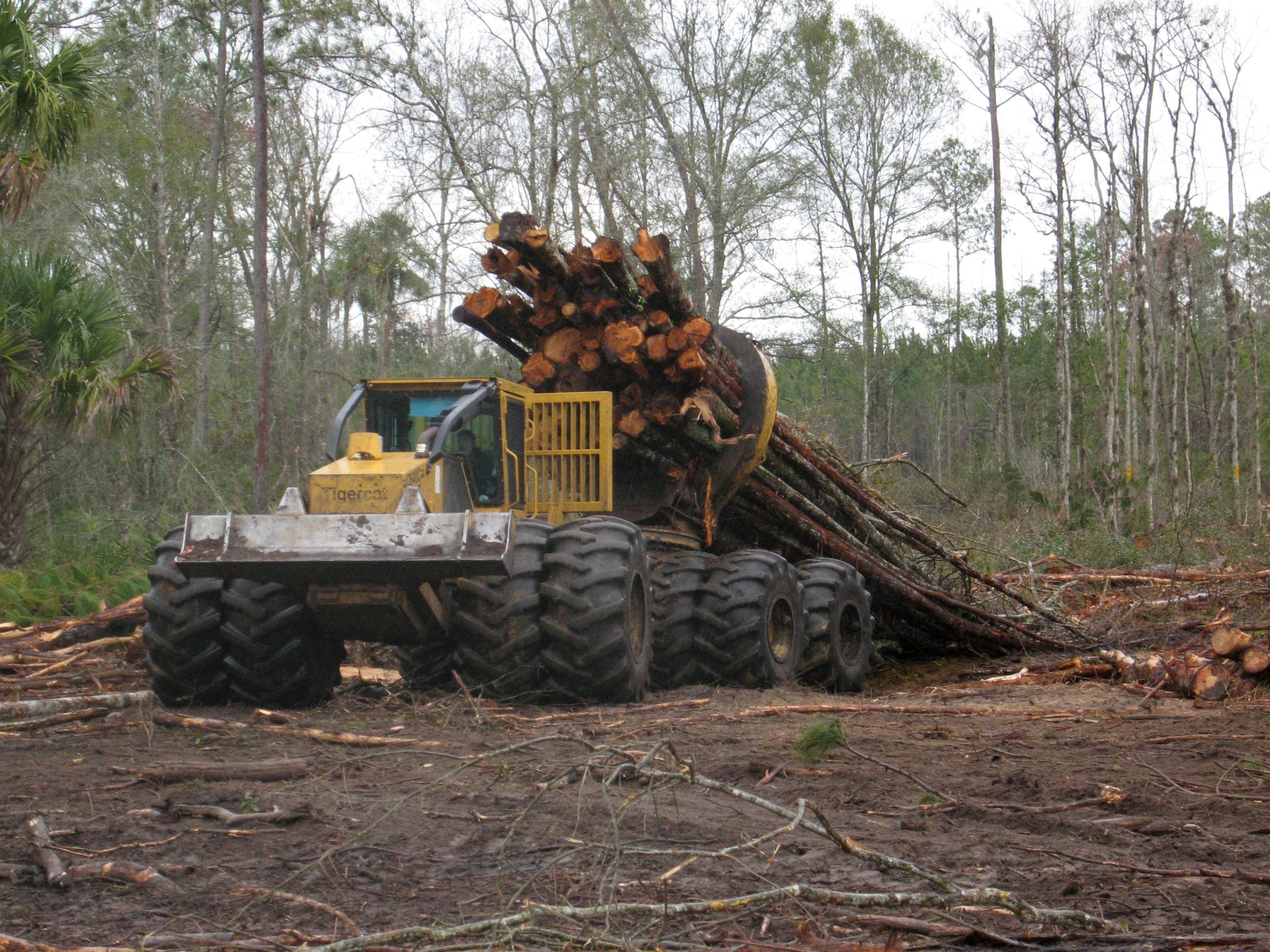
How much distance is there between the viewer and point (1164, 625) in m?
12.9

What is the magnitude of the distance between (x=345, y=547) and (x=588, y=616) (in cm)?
161

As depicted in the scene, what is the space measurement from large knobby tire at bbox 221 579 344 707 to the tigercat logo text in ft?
2.34

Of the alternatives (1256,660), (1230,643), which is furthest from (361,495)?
(1256,660)

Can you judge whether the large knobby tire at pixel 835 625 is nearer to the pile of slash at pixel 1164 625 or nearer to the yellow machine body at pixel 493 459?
the pile of slash at pixel 1164 625

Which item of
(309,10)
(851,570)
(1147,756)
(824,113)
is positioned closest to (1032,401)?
(824,113)

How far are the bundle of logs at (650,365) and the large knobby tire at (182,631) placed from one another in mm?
3148

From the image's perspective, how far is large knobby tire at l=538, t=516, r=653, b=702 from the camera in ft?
26.4

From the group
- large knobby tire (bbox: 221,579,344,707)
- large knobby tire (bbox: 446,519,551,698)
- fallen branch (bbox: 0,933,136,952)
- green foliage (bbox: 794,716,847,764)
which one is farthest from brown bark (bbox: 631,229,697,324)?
fallen branch (bbox: 0,933,136,952)

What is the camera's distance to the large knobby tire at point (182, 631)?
822cm

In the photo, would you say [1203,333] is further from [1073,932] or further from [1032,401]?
[1073,932]

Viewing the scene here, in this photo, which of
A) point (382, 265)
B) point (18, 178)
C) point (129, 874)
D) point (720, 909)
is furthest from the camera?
point (382, 265)

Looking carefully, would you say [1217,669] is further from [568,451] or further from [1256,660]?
[568,451]

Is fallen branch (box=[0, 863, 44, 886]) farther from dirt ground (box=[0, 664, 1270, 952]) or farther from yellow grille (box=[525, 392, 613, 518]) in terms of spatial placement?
yellow grille (box=[525, 392, 613, 518])

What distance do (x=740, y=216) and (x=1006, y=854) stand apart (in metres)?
26.4
